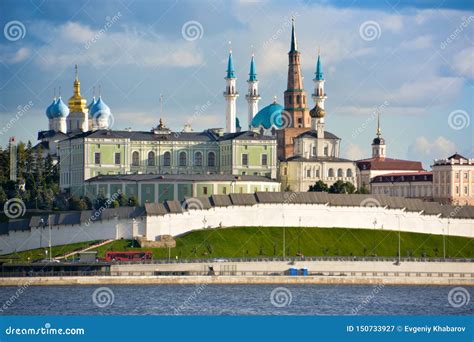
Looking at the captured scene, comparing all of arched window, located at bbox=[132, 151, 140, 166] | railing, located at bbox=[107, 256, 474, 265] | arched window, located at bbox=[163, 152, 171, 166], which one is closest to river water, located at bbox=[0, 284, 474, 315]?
railing, located at bbox=[107, 256, 474, 265]

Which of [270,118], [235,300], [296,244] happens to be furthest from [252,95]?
[235,300]

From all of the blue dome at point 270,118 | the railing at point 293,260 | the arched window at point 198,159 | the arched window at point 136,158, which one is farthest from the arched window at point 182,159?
the railing at point 293,260

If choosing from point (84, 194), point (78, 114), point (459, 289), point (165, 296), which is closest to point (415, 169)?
point (78, 114)

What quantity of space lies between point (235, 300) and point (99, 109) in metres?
66.3

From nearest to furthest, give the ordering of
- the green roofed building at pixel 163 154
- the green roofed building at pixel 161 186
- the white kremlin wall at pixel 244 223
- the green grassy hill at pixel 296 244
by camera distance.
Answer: the green grassy hill at pixel 296 244
the white kremlin wall at pixel 244 223
the green roofed building at pixel 161 186
the green roofed building at pixel 163 154

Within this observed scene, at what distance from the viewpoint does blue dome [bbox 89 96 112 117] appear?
5074 inches

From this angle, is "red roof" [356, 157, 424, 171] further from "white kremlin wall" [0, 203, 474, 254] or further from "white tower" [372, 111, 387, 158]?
"white kremlin wall" [0, 203, 474, 254]

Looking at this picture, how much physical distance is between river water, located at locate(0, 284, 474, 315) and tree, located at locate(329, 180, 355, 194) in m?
33.3

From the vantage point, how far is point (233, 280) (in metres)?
76.3

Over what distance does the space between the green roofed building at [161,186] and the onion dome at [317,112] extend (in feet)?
64.8

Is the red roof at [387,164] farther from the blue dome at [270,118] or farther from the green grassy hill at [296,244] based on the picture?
the green grassy hill at [296,244]

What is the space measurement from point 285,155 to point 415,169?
76.8 ft

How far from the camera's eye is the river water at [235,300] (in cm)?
5941

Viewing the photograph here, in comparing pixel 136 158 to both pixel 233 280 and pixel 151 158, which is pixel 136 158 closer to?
pixel 151 158
